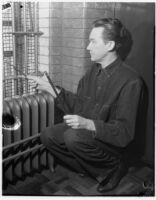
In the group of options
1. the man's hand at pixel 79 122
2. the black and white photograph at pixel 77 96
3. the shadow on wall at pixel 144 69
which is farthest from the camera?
the shadow on wall at pixel 144 69

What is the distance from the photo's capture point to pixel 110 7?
178 centimetres

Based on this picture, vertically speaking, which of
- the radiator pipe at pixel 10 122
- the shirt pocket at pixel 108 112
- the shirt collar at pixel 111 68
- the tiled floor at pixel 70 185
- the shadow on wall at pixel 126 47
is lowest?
the tiled floor at pixel 70 185

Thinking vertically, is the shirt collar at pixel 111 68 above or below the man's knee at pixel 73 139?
above

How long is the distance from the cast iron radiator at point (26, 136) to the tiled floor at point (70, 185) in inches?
2.5

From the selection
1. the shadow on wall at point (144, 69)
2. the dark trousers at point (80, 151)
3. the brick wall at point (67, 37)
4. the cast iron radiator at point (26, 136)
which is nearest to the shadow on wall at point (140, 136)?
the shadow on wall at point (144, 69)

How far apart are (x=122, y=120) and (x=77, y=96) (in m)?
0.32

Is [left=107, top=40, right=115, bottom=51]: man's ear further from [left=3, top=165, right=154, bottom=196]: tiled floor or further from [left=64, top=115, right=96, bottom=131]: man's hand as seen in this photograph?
[left=3, top=165, right=154, bottom=196]: tiled floor

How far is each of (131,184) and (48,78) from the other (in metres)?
0.81

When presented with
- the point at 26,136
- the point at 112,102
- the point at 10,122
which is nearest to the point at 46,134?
the point at 26,136

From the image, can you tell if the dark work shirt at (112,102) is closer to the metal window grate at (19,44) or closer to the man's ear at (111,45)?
the man's ear at (111,45)

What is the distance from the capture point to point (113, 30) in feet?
5.51

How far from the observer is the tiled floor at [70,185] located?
5.74ft

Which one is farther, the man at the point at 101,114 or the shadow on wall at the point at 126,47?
the shadow on wall at the point at 126,47

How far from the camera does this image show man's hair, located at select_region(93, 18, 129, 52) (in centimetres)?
166
